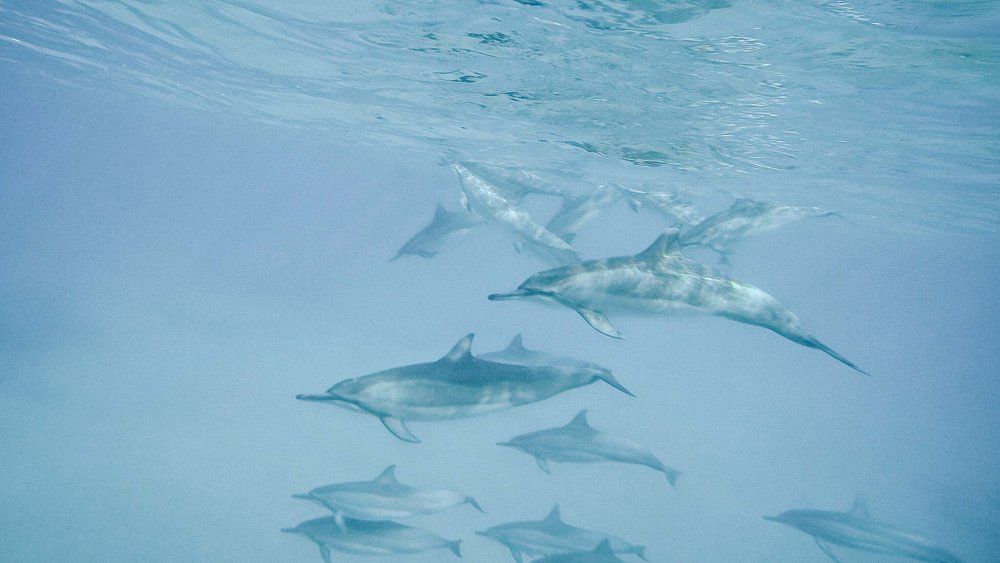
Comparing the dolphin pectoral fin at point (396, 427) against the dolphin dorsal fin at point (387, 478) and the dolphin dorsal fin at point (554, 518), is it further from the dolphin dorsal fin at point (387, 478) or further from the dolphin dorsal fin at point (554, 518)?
the dolphin dorsal fin at point (554, 518)

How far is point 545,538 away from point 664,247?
17.5 feet

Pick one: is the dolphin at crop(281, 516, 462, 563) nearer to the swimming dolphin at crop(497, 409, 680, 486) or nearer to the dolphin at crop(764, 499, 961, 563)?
the swimming dolphin at crop(497, 409, 680, 486)

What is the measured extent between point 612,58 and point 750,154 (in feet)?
28.6

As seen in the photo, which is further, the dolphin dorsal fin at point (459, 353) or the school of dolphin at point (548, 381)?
the dolphin dorsal fin at point (459, 353)

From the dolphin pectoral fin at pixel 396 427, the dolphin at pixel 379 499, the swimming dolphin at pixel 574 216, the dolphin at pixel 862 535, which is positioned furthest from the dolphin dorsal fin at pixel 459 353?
the dolphin at pixel 862 535

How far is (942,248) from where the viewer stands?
130 ft

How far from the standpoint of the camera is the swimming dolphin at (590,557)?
7.88 meters

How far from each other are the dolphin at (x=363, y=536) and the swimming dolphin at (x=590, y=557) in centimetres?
141

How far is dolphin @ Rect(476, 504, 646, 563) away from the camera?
8.83 m

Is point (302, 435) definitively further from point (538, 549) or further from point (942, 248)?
point (942, 248)


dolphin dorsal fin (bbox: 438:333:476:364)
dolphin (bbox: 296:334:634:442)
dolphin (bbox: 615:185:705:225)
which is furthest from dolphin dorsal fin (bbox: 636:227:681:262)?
dolphin (bbox: 615:185:705:225)

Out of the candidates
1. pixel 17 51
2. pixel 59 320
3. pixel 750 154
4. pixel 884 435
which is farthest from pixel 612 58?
pixel 884 435

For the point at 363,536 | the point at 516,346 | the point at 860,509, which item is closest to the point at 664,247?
the point at 516,346

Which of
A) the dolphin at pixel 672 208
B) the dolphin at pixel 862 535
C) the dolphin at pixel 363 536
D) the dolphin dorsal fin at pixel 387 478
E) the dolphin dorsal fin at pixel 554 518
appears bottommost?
the dolphin at pixel 862 535
